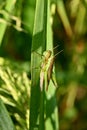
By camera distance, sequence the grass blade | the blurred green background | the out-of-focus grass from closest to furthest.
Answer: the grass blade → the out-of-focus grass → the blurred green background

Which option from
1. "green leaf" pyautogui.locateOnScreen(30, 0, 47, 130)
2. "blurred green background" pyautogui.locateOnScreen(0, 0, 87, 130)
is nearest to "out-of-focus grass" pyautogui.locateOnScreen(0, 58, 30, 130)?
"green leaf" pyautogui.locateOnScreen(30, 0, 47, 130)

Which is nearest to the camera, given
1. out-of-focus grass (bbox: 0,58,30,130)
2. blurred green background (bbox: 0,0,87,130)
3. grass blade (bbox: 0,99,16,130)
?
grass blade (bbox: 0,99,16,130)

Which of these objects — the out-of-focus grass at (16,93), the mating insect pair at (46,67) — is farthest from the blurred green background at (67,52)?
the mating insect pair at (46,67)

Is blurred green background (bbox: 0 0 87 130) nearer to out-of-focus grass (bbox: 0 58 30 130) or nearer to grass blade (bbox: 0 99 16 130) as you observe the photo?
out-of-focus grass (bbox: 0 58 30 130)

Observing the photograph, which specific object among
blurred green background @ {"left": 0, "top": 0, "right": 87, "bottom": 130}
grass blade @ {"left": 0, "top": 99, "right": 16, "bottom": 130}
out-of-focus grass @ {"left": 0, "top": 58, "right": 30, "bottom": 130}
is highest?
grass blade @ {"left": 0, "top": 99, "right": 16, "bottom": 130}

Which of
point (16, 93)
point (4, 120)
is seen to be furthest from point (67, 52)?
point (4, 120)

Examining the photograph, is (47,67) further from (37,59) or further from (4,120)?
(4,120)

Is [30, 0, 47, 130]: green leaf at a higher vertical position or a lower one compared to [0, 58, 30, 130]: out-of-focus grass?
higher

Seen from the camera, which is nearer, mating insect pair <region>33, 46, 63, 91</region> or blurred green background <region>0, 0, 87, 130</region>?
→ mating insect pair <region>33, 46, 63, 91</region>

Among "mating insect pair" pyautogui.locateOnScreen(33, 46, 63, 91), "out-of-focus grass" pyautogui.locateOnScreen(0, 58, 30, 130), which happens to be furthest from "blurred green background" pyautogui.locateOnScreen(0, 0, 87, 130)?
"mating insect pair" pyautogui.locateOnScreen(33, 46, 63, 91)

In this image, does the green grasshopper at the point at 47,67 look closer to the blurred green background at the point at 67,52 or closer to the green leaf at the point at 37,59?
the green leaf at the point at 37,59

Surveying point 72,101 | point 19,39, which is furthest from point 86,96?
point 19,39
